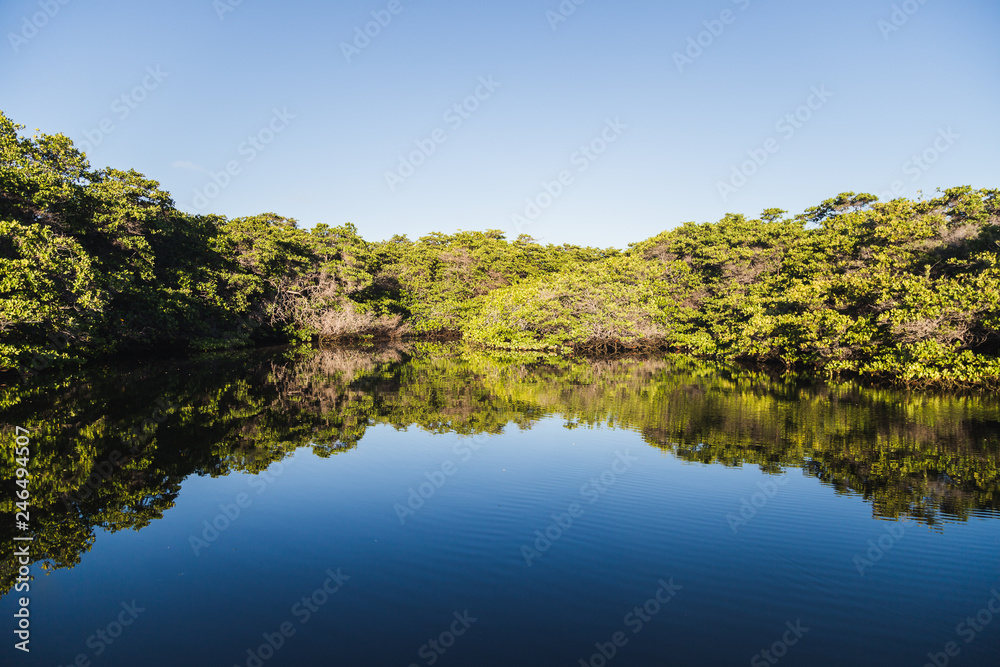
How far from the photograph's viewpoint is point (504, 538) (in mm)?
6676

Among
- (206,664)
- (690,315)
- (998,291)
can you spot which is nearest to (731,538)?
(206,664)

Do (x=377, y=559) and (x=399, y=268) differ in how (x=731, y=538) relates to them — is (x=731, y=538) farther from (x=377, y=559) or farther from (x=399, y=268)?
(x=399, y=268)

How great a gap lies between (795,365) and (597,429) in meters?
17.5

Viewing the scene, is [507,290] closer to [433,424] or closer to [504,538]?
[433,424]

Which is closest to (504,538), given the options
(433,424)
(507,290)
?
(433,424)

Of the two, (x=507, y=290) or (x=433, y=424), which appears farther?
(x=507, y=290)

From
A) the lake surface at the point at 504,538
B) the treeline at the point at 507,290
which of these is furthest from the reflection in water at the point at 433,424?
the treeline at the point at 507,290

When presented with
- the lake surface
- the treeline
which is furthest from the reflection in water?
the treeline

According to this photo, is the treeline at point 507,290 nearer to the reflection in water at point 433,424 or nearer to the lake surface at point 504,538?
the reflection in water at point 433,424

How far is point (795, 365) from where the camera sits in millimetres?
25906

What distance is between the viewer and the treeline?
17328mm

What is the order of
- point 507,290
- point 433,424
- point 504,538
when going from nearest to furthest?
point 504,538
point 433,424
point 507,290

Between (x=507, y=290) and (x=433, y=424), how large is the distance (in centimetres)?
2433

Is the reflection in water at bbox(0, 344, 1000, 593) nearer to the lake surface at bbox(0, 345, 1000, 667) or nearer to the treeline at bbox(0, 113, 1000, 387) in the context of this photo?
the lake surface at bbox(0, 345, 1000, 667)
